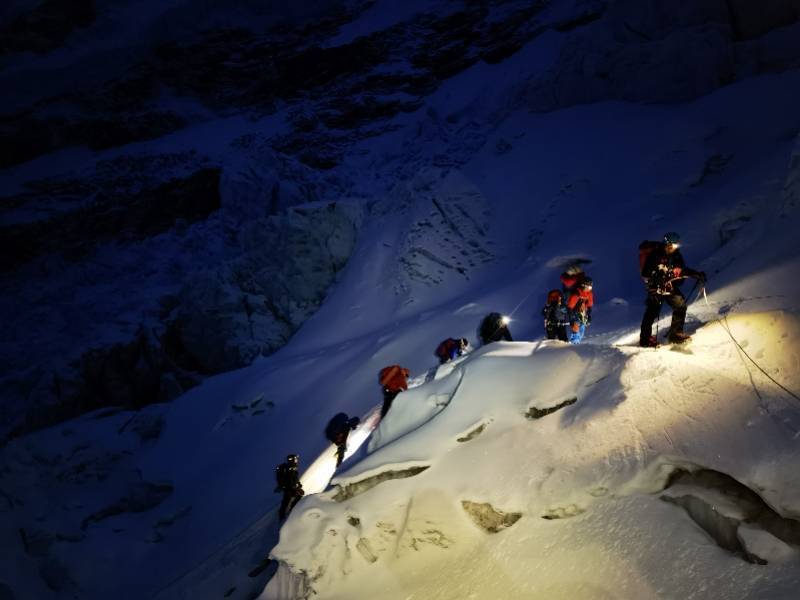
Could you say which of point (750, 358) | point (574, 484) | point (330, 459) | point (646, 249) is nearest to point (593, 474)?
point (574, 484)

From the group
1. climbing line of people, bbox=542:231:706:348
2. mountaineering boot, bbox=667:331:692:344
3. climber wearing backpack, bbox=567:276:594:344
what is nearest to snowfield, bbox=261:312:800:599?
mountaineering boot, bbox=667:331:692:344

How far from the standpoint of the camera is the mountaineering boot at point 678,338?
16.1 feet

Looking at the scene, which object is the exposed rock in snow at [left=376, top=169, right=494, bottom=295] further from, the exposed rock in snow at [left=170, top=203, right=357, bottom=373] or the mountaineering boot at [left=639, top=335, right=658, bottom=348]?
the mountaineering boot at [left=639, top=335, right=658, bottom=348]

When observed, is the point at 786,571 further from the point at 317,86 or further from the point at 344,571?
the point at 317,86

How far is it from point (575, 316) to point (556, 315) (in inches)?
12.7

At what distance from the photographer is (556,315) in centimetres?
810

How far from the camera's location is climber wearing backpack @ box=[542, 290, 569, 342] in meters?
8.02

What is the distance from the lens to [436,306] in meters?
16.2

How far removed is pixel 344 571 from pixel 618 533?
2651mm

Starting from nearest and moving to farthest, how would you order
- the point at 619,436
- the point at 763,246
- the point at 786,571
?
the point at 786,571 < the point at 619,436 < the point at 763,246

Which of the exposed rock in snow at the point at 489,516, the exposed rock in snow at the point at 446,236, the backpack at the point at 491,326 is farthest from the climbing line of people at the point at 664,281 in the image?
the exposed rock in snow at the point at 446,236

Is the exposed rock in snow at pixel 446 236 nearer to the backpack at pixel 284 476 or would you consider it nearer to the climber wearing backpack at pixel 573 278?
the climber wearing backpack at pixel 573 278

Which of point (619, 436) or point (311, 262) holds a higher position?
point (311, 262)

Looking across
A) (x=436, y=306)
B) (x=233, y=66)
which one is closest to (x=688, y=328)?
(x=436, y=306)
